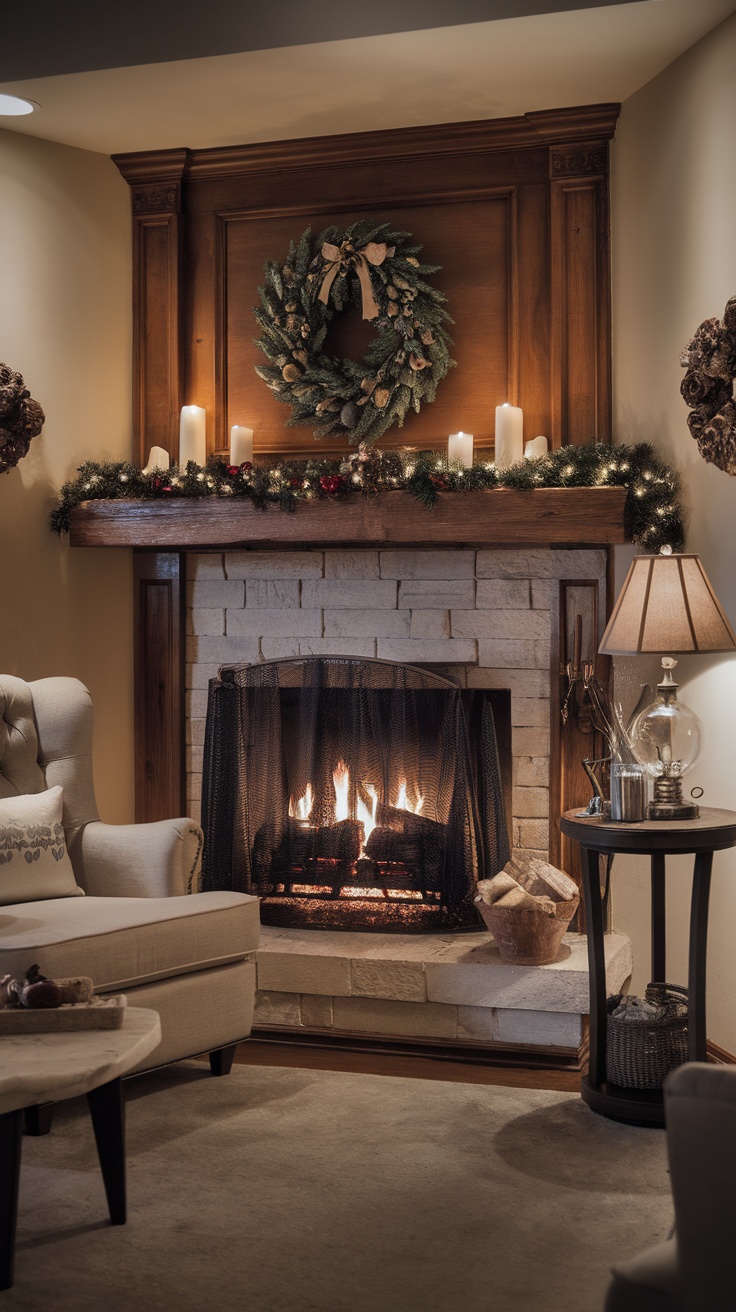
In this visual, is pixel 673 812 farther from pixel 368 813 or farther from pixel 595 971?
pixel 368 813

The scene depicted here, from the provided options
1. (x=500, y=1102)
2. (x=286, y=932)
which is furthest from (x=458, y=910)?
(x=500, y=1102)

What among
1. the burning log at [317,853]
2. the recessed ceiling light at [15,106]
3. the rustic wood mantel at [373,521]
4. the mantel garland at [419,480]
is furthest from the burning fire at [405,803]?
the recessed ceiling light at [15,106]

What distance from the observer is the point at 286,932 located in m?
3.99

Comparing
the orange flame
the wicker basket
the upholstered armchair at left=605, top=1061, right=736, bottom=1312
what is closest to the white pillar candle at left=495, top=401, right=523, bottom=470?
the orange flame

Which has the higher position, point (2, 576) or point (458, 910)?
point (2, 576)

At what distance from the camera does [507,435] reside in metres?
3.89

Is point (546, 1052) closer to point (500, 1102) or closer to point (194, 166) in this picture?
point (500, 1102)

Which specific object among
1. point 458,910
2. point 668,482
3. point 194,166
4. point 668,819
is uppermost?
point 194,166

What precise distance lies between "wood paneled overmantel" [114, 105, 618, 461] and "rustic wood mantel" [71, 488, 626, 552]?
15.9 inches

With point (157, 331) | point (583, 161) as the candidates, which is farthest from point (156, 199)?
point (583, 161)

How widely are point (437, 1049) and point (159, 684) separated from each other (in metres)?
1.57

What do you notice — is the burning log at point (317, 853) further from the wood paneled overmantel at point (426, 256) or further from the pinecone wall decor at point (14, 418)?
the pinecone wall decor at point (14, 418)

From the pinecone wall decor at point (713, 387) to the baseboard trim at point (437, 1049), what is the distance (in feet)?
5.42

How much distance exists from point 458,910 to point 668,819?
1064 millimetres
